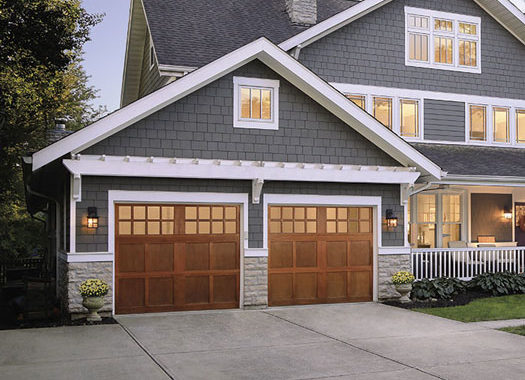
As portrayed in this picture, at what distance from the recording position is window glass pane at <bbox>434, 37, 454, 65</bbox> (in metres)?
18.4

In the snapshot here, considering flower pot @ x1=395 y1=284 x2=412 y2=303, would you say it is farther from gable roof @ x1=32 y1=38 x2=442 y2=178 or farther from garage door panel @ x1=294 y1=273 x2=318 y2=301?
gable roof @ x1=32 y1=38 x2=442 y2=178

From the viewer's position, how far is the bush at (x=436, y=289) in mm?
14664

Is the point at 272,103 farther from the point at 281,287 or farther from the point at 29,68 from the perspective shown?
the point at 29,68

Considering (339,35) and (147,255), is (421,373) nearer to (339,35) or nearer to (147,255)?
(147,255)

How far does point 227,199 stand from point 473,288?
271 inches

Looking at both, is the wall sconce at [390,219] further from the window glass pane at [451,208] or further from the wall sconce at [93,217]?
the wall sconce at [93,217]

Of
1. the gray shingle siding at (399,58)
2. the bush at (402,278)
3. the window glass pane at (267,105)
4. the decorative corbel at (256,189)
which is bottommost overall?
the bush at (402,278)

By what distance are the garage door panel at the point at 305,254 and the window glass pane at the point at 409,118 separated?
559 cm

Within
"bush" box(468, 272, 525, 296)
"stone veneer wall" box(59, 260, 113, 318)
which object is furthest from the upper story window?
"stone veneer wall" box(59, 260, 113, 318)

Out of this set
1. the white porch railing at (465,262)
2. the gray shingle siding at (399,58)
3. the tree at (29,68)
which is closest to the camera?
the tree at (29,68)

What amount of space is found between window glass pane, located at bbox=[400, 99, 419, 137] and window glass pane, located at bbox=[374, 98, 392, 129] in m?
0.41

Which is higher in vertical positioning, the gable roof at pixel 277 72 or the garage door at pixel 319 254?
the gable roof at pixel 277 72

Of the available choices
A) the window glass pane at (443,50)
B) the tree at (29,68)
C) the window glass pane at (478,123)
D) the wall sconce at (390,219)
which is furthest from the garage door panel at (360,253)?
the tree at (29,68)

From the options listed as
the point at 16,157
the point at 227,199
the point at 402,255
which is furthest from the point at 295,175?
the point at 16,157
